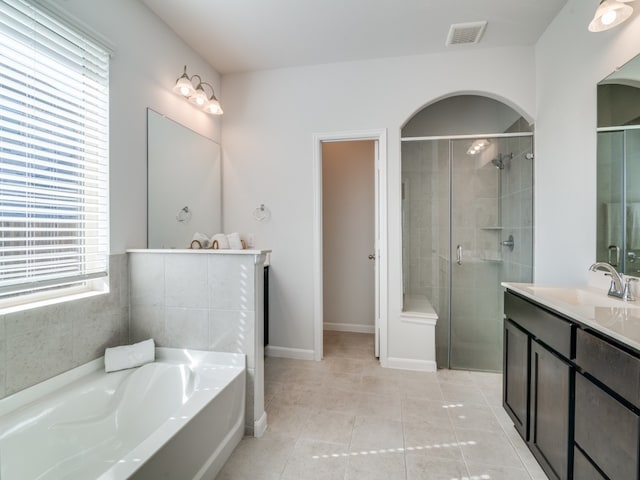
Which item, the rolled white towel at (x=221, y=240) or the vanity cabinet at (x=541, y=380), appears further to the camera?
the rolled white towel at (x=221, y=240)

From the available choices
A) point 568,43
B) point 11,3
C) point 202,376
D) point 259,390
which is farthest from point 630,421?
point 11,3

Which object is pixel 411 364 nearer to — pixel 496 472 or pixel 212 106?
pixel 496 472

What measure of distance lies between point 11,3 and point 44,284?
4.22ft

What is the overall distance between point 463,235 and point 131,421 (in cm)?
279

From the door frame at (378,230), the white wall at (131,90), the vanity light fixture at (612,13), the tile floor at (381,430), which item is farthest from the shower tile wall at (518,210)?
the white wall at (131,90)

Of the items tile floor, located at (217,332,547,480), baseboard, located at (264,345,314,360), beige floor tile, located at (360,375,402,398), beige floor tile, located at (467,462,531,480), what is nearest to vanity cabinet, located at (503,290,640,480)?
beige floor tile, located at (467,462,531,480)

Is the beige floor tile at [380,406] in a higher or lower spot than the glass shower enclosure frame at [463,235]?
lower

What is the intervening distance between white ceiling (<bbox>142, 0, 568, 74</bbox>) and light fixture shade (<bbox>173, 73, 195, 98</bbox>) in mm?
408

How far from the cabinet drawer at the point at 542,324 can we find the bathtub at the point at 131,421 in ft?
5.12

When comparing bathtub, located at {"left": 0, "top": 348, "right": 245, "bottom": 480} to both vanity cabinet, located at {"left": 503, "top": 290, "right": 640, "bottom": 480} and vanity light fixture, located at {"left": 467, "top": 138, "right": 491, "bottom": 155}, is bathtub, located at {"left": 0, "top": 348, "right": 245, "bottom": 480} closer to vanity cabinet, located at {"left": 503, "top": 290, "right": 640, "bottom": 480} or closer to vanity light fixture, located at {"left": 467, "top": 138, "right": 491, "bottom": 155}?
vanity cabinet, located at {"left": 503, "top": 290, "right": 640, "bottom": 480}

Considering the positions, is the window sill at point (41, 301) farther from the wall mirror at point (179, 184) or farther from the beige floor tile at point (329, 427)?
the beige floor tile at point (329, 427)

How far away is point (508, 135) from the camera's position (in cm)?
268

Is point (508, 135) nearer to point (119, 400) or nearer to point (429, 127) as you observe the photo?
point (429, 127)

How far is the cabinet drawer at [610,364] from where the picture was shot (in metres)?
0.94
